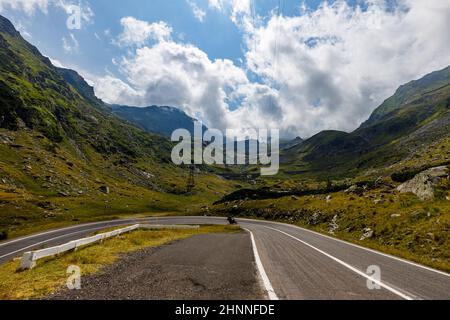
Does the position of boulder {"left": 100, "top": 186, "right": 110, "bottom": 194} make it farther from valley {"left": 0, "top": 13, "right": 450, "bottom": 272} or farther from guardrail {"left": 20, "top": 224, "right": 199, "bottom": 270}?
guardrail {"left": 20, "top": 224, "right": 199, "bottom": 270}

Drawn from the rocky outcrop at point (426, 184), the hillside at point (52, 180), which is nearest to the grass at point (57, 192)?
the hillside at point (52, 180)

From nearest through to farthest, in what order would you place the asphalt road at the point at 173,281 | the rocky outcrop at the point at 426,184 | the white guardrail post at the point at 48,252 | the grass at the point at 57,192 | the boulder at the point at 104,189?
the asphalt road at the point at 173,281 < the white guardrail post at the point at 48,252 < the rocky outcrop at the point at 426,184 < the grass at the point at 57,192 < the boulder at the point at 104,189

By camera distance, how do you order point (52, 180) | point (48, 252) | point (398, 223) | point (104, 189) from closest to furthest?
point (48, 252), point (398, 223), point (52, 180), point (104, 189)

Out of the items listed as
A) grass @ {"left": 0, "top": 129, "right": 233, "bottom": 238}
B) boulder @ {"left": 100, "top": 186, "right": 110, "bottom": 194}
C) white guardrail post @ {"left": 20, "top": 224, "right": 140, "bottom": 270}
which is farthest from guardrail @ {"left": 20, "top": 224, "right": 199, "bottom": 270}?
boulder @ {"left": 100, "top": 186, "right": 110, "bottom": 194}

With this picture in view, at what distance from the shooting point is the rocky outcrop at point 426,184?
28.5 m

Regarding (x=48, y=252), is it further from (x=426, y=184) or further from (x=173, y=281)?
(x=426, y=184)

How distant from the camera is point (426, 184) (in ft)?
98.1

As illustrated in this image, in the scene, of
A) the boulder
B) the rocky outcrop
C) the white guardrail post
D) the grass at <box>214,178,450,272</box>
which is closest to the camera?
the white guardrail post

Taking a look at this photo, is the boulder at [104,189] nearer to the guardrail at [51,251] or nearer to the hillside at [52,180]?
the hillside at [52,180]

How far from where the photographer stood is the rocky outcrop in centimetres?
2852

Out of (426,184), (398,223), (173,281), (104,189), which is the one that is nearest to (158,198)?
(104,189)

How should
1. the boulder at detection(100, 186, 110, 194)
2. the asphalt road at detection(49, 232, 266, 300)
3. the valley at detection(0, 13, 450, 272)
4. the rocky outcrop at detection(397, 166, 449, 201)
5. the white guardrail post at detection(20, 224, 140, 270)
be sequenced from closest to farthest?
the asphalt road at detection(49, 232, 266, 300)
the white guardrail post at detection(20, 224, 140, 270)
the valley at detection(0, 13, 450, 272)
the rocky outcrop at detection(397, 166, 449, 201)
the boulder at detection(100, 186, 110, 194)
